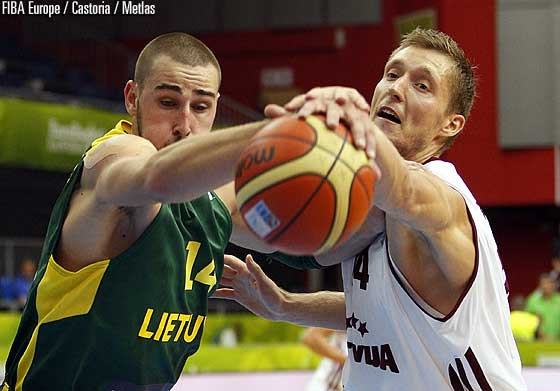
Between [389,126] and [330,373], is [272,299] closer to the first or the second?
[389,126]

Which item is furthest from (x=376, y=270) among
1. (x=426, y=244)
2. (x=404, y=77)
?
(x=404, y=77)

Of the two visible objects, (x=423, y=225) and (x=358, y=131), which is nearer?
(x=358, y=131)

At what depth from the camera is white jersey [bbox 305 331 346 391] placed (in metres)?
8.55

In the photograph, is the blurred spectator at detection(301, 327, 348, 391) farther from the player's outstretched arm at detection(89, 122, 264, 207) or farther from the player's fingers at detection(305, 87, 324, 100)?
the player's fingers at detection(305, 87, 324, 100)

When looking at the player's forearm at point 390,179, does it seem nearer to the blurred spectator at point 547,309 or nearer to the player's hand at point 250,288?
the player's hand at point 250,288

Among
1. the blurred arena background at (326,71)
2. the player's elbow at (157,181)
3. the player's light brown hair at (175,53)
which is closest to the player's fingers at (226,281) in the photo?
the player's light brown hair at (175,53)

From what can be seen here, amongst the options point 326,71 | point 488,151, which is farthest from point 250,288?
point 326,71

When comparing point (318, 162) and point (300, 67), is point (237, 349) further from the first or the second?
point (300, 67)

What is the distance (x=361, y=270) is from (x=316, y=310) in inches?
26.0

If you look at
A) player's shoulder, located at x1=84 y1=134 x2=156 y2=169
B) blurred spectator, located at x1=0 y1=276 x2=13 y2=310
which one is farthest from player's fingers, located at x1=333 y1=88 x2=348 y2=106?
blurred spectator, located at x1=0 y1=276 x2=13 y2=310

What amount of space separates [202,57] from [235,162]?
104 centimetres

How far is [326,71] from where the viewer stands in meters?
21.0

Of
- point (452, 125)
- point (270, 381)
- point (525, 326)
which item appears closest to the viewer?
point (452, 125)

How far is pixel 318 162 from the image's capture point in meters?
2.33
